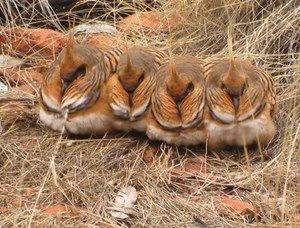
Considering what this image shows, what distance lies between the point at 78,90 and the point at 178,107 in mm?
491

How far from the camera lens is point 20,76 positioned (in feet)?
16.2

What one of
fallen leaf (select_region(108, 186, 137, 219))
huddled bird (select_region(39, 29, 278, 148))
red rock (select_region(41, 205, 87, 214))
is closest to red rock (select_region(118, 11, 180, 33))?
huddled bird (select_region(39, 29, 278, 148))

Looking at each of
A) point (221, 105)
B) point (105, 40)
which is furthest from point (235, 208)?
point (105, 40)

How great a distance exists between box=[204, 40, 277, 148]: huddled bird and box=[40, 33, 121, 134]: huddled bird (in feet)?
1.67

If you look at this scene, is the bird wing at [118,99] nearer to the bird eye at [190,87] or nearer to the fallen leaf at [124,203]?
the bird eye at [190,87]

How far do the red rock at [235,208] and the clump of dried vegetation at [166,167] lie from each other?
0.10 ft

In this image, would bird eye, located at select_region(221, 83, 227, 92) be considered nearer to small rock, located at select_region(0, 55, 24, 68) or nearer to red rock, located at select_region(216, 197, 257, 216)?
red rock, located at select_region(216, 197, 257, 216)

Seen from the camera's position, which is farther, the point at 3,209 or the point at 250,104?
the point at 250,104

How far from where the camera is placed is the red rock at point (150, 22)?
545cm

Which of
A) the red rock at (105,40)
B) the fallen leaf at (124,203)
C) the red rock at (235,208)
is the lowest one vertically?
the fallen leaf at (124,203)

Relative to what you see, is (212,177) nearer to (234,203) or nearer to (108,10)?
(234,203)

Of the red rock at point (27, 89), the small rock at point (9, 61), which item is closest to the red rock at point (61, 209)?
the red rock at point (27, 89)

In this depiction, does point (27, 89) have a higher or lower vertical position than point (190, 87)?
lower

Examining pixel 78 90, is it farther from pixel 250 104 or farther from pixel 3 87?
pixel 3 87
